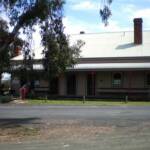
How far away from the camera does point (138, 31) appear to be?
54.1 meters

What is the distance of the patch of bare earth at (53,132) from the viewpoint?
17.4 meters

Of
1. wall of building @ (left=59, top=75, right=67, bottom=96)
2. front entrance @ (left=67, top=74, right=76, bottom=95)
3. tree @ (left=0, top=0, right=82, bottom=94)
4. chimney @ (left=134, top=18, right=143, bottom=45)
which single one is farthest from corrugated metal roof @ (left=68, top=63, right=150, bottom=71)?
tree @ (left=0, top=0, right=82, bottom=94)

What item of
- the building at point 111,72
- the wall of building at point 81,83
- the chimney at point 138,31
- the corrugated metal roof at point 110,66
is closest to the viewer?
the corrugated metal roof at point 110,66

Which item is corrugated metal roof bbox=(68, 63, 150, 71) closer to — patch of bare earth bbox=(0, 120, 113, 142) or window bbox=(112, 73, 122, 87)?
window bbox=(112, 73, 122, 87)

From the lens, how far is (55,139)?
55.1 ft

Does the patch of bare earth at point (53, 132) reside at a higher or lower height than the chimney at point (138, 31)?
lower

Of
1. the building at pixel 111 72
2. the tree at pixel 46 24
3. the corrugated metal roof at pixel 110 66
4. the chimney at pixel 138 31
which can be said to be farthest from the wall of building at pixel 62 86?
the tree at pixel 46 24

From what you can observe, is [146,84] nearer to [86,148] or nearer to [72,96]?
[72,96]

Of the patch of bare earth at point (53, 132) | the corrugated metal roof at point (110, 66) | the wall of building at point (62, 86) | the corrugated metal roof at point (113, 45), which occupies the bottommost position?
the patch of bare earth at point (53, 132)

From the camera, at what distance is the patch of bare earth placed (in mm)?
17422

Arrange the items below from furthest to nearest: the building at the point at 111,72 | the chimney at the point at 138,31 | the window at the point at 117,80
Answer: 1. the chimney at the point at 138,31
2. the window at the point at 117,80
3. the building at the point at 111,72

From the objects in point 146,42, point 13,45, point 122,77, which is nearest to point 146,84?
point 122,77

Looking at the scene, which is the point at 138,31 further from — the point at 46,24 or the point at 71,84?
the point at 46,24

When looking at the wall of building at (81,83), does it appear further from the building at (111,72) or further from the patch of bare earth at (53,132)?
the patch of bare earth at (53,132)
